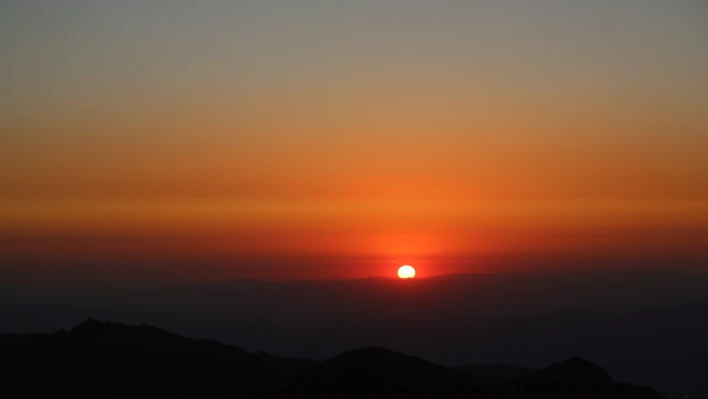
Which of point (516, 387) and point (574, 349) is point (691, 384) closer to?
point (574, 349)

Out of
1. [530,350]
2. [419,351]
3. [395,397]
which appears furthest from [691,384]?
[395,397]

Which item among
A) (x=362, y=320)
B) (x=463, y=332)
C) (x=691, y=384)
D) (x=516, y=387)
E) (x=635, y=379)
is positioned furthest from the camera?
(x=362, y=320)

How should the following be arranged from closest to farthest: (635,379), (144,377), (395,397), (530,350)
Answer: (395,397) → (144,377) → (635,379) → (530,350)

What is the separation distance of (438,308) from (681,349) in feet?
210

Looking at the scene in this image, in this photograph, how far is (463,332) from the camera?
6471 inches

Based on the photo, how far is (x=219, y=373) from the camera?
51.4 meters

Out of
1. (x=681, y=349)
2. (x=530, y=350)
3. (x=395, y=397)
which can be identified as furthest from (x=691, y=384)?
(x=395, y=397)

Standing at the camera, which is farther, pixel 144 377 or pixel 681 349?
pixel 681 349

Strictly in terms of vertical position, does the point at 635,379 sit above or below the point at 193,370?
above

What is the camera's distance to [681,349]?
13525cm

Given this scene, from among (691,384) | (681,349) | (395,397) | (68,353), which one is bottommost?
(395,397)

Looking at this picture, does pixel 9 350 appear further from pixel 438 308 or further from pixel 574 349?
pixel 438 308

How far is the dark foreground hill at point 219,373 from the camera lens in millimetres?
39969

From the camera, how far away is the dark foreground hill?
40.0m
